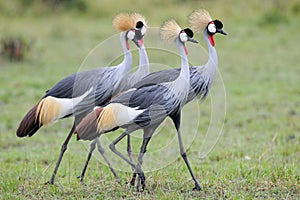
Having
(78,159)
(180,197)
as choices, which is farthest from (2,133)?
(180,197)

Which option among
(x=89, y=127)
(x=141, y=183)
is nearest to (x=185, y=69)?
(x=89, y=127)

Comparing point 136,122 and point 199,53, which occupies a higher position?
point 199,53

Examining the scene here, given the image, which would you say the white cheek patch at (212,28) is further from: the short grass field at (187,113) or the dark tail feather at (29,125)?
the dark tail feather at (29,125)

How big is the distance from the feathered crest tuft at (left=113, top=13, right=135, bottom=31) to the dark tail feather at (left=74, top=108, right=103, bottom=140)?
0.82 metres

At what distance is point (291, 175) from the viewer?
204 inches

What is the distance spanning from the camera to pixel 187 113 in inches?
294

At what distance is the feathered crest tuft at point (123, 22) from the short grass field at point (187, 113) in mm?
788

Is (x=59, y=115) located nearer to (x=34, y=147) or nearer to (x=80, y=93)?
(x=80, y=93)

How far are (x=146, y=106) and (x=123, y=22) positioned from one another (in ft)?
3.02

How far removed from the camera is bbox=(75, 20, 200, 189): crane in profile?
4.68 metres

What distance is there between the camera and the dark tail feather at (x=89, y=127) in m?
4.83

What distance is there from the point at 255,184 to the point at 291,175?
392 millimetres

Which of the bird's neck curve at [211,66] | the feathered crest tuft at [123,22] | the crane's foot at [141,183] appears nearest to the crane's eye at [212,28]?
the bird's neck curve at [211,66]

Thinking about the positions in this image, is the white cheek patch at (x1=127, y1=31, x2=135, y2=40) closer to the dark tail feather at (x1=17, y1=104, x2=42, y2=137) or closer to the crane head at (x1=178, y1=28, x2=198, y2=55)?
the crane head at (x1=178, y1=28, x2=198, y2=55)
